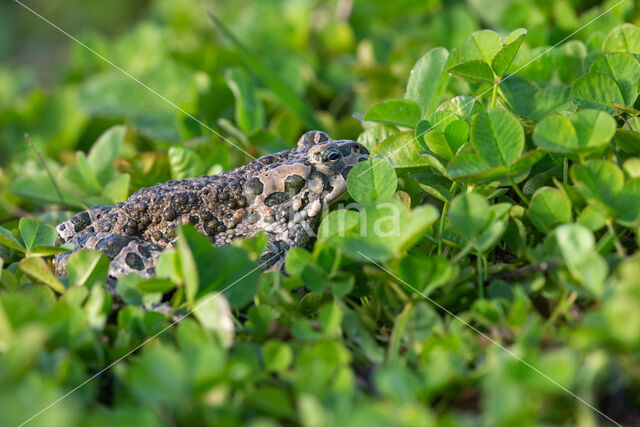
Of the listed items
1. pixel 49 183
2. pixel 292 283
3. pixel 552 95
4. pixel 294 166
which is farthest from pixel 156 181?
pixel 552 95

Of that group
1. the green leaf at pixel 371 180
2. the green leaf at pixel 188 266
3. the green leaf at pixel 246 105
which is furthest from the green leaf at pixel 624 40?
the green leaf at pixel 188 266

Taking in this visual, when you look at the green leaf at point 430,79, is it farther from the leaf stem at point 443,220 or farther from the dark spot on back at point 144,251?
the dark spot on back at point 144,251

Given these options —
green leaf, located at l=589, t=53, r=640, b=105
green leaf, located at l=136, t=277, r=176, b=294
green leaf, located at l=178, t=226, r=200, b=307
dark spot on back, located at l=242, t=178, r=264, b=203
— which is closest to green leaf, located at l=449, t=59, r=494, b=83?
green leaf, located at l=589, t=53, r=640, b=105

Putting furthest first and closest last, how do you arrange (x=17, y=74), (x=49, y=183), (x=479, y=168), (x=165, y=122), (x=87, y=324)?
(x=17, y=74) < (x=165, y=122) < (x=49, y=183) < (x=479, y=168) < (x=87, y=324)

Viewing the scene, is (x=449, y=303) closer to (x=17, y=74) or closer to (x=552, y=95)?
(x=552, y=95)

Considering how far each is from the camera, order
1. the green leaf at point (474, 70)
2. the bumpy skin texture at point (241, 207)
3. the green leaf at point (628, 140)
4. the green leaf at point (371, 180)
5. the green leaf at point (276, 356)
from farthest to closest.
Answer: the bumpy skin texture at point (241, 207) → the green leaf at point (474, 70) → the green leaf at point (371, 180) → the green leaf at point (628, 140) → the green leaf at point (276, 356)

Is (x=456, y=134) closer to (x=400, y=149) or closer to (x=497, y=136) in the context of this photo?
(x=497, y=136)

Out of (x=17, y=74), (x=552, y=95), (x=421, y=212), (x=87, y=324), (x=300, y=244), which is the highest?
(x=17, y=74)
